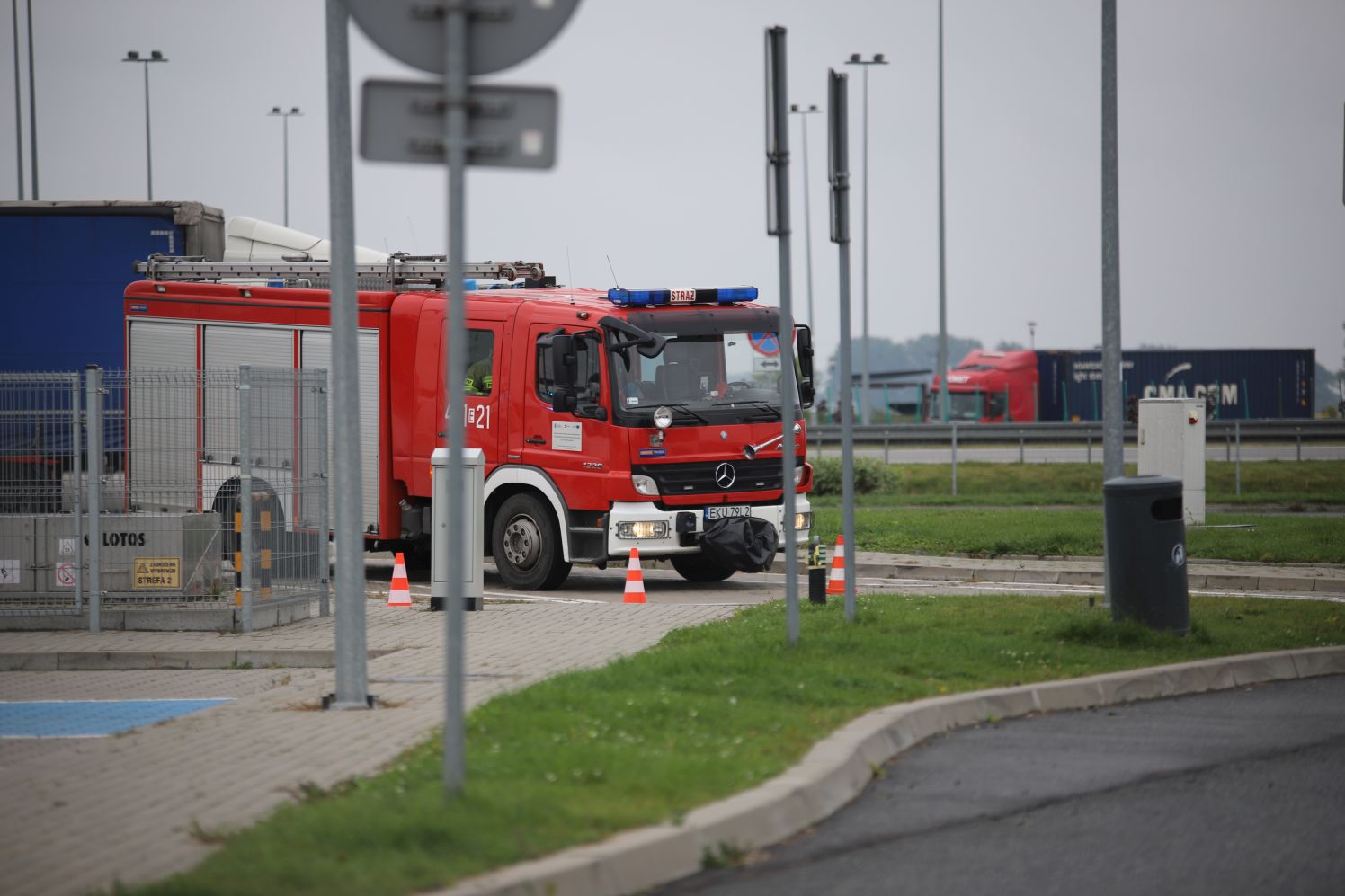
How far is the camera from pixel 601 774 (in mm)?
6594

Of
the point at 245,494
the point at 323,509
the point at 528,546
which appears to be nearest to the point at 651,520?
the point at 528,546

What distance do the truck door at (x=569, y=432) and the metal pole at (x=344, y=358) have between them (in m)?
6.88

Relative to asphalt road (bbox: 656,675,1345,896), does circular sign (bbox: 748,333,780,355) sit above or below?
above

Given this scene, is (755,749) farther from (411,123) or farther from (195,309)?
(195,309)

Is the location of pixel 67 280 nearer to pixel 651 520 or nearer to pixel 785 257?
pixel 651 520

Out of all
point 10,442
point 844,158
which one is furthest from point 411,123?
point 10,442

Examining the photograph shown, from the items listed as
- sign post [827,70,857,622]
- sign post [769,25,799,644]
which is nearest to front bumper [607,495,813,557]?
sign post [827,70,857,622]

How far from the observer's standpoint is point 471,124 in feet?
20.1

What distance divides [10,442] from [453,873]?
904 cm

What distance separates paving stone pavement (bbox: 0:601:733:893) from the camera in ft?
19.6

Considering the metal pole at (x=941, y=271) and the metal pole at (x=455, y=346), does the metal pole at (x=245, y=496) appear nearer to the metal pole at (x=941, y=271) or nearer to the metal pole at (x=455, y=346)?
the metal pole at (x=455, y=346)

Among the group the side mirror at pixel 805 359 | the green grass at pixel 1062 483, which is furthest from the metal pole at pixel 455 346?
the green grass at pixel 1062 483

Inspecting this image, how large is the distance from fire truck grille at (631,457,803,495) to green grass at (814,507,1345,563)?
3624 millimetres

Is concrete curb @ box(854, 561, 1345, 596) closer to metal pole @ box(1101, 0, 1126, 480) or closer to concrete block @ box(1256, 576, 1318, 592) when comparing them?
concrete block @ box(1256, 576, 1318, 592)
